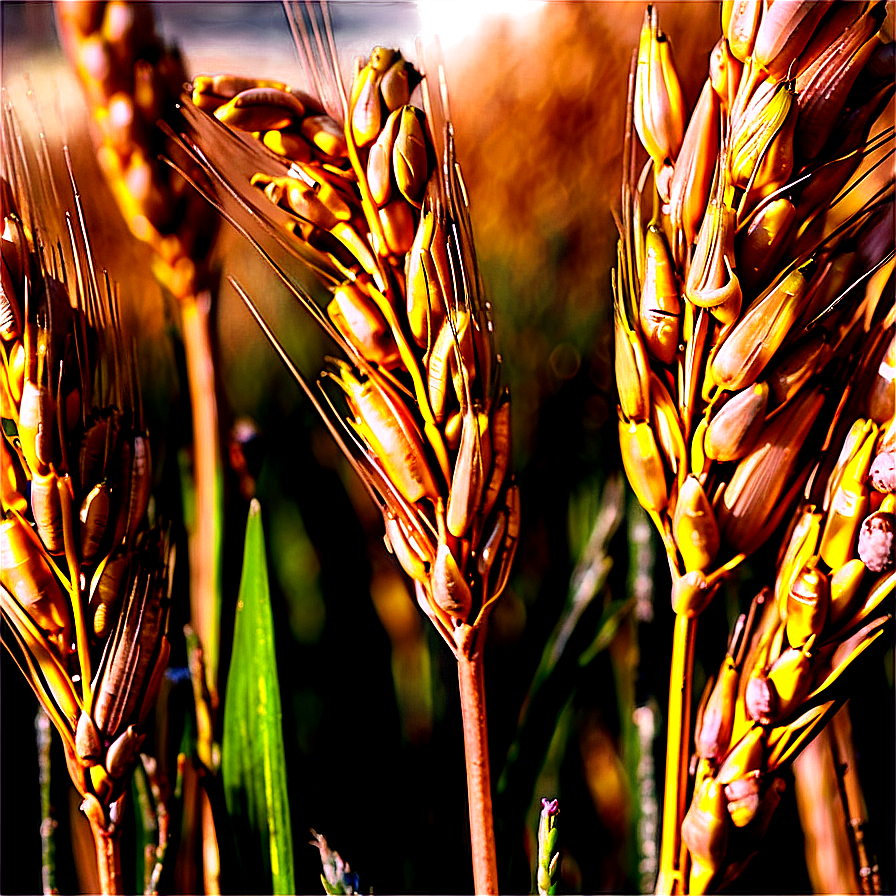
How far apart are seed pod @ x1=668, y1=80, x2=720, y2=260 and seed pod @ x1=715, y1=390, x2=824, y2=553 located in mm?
77

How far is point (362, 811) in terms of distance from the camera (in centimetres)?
48

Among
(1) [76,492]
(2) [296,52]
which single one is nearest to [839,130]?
(2) [296,52]

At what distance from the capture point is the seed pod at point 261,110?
14.7 inches

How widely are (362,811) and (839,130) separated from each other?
1.49ft

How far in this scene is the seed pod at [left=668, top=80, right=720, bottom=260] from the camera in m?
0.36

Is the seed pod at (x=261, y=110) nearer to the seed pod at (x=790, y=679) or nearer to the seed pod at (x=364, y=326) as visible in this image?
the seed pod at (x=364, y=326)

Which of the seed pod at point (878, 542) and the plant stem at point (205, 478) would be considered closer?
the seed pod at point (878, 542)

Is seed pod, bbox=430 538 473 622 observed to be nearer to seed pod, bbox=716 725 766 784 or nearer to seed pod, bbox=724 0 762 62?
seed pod, bbox=716 725 766 784

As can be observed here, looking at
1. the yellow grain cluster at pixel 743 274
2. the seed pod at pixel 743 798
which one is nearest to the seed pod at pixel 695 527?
the yellow grain cluster at pixel 743 274

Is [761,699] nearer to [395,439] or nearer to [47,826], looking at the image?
[395,439]

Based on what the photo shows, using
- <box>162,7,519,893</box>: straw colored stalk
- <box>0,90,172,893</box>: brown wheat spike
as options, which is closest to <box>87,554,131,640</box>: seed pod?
<box>0,90,172,893</box>: brown wheat spike

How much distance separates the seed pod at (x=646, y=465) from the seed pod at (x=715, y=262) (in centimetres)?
7

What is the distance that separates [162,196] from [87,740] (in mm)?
295

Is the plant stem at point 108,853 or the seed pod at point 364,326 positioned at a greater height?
the seed pod at point 364,326
